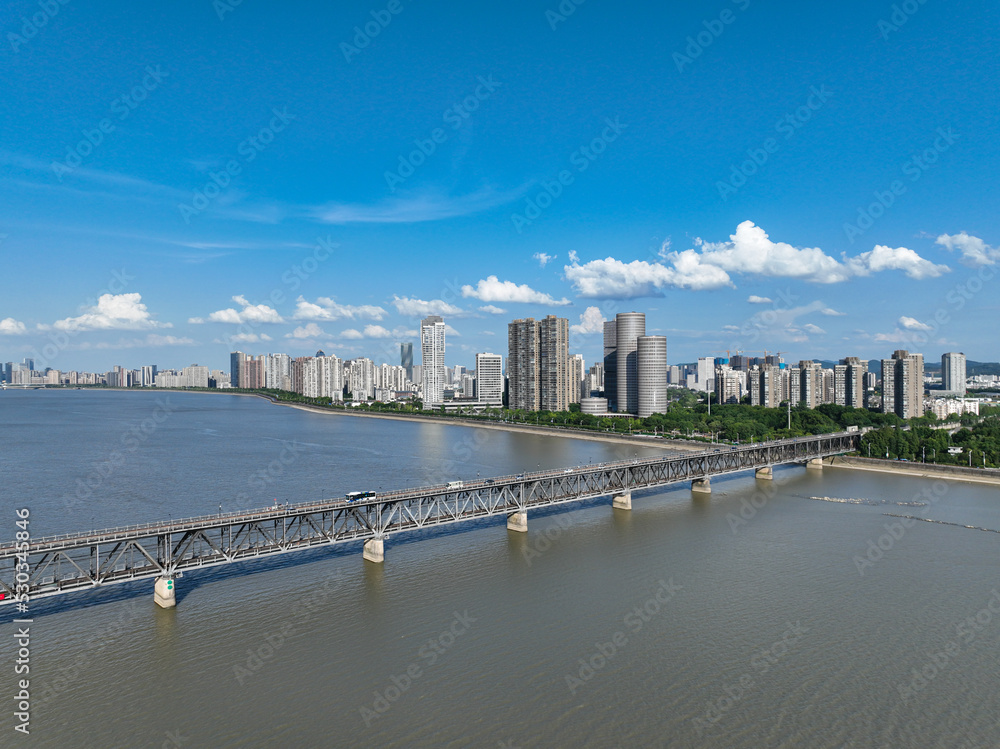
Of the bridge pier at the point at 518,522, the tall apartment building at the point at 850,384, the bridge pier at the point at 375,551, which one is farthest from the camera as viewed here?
the tall apartment building at the point at 850,384

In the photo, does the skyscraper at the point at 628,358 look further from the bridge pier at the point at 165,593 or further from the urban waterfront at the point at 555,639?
the bridge pier at the point at 165,593

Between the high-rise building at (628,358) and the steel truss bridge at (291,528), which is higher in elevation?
the high-rise building at (628,358)

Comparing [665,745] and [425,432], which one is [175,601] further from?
[425,432]

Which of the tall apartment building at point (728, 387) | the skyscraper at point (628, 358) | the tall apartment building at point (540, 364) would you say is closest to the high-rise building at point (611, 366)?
the skyscraper at point (628, 358)

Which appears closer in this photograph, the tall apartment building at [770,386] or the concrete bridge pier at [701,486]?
the concrete bridge pier at [701,486]

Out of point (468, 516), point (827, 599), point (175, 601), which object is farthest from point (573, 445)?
point (175, 601)

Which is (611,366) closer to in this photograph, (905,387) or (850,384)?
(850,384)

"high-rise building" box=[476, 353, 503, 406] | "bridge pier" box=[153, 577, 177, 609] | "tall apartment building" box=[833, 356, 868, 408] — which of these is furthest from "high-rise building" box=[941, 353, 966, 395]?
"bridge pier" box=[153, 577, 177, 609]

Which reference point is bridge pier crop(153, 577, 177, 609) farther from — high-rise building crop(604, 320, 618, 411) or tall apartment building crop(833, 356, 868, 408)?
high-rise building crop(604, 320, 618, 411)
